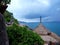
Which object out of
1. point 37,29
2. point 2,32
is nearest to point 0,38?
point 2,32

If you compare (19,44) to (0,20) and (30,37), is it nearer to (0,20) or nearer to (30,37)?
(30,37)

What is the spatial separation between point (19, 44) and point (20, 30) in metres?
0.75

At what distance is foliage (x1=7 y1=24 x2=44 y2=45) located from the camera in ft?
37.5

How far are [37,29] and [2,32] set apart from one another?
9.35 metres

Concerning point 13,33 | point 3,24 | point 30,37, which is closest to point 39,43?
point 30,37

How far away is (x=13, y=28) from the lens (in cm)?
1158

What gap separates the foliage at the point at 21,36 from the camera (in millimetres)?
11431

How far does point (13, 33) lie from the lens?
11562 millimetres

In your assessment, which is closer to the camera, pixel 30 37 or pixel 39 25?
pixel 30 37

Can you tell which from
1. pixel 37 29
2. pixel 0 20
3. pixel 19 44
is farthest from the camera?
pixel 37 29

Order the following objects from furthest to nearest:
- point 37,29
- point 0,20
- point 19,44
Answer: point 37,29 < point 19,44 < point 0,20

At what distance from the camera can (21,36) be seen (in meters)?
11.5

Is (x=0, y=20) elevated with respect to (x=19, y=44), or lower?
elevated

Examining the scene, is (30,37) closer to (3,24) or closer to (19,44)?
(19,44)
